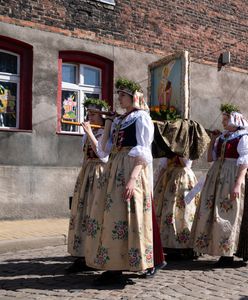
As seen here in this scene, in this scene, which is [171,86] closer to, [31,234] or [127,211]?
[127,211]

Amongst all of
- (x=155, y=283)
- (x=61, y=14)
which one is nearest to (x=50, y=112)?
(x=61, y=14)

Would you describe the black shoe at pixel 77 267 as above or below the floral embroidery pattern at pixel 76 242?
below

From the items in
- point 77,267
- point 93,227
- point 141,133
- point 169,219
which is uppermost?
point 141,133

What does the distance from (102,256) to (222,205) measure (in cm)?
185

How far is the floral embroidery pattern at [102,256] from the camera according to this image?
4.65m

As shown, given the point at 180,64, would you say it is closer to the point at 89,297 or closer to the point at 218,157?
the point at 218,157

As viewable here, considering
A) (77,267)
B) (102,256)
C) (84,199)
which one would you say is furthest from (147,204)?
(77,267)

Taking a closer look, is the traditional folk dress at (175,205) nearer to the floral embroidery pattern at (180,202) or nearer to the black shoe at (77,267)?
the floral embroidery pattern at (180,202)

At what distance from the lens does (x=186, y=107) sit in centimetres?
635

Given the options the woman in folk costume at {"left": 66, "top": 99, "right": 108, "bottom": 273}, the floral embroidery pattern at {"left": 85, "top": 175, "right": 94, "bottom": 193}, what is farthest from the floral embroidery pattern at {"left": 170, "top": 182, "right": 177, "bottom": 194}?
the floral embroidery pattern at {"left": 85, "top": 175, "right": 94, "bottom": 193}

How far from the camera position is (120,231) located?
469 cm

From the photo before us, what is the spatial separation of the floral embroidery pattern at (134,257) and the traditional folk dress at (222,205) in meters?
1.48

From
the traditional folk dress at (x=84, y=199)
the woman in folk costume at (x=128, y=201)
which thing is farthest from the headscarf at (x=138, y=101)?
the traditional folk dress at (x=84, y=199)

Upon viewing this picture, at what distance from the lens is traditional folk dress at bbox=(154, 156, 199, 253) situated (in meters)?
6.23
